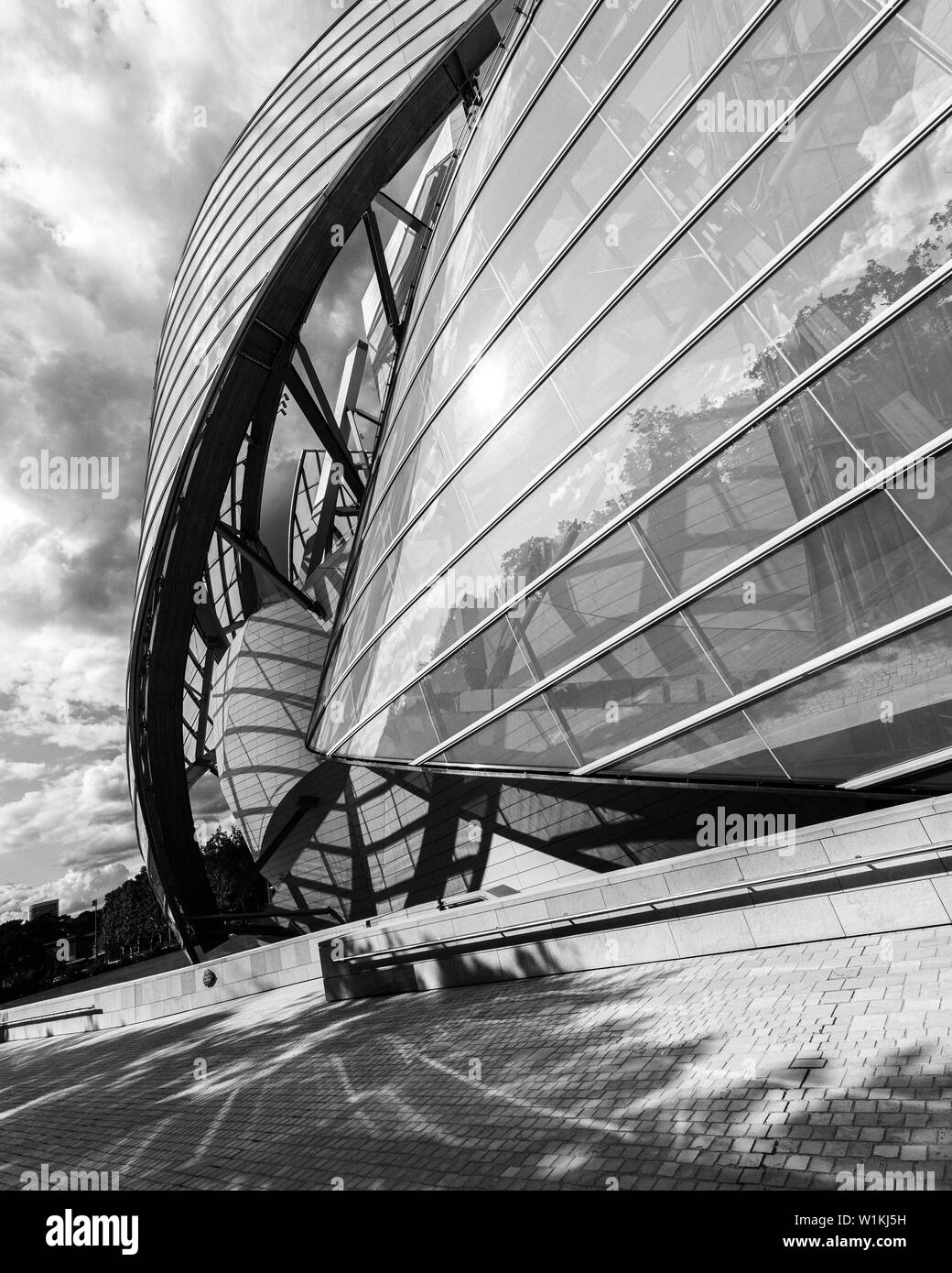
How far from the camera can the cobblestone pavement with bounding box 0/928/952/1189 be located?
393cm

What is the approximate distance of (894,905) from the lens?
6.94 m

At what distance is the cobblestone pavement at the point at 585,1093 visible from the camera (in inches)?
155

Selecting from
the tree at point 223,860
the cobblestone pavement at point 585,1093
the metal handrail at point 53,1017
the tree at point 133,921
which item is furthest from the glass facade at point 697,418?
the tree at point 133,921

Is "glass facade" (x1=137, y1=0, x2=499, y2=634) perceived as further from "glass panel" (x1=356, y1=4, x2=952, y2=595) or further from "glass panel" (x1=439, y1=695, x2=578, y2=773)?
"glass panel" (x1=439, y1=695, x2=578, y2=773)

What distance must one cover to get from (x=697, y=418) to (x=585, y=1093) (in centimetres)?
718

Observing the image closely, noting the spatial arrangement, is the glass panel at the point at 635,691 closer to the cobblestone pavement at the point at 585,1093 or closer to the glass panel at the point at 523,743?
the glass panel at the point at 523,743

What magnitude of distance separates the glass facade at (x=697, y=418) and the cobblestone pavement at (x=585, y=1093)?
2.65 m

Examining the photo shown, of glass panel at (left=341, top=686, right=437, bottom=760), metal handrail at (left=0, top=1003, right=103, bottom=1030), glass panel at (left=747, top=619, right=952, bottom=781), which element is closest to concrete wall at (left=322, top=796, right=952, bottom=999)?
glass panel at (left=747, top=619, right=952, bottom=781)

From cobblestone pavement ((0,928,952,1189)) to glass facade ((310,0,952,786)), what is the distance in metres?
2.65

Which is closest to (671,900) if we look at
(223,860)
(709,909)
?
(709,909)

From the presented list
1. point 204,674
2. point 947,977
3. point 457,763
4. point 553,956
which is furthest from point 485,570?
point 204,674

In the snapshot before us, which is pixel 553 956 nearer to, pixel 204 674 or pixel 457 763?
pixel 457 763

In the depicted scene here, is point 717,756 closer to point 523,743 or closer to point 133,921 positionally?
point 523,743

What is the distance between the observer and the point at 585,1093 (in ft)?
17.0
